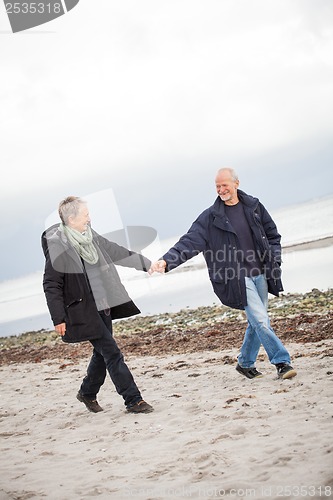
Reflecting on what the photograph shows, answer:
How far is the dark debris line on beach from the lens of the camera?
32.3ft

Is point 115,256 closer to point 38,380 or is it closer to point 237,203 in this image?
A: point 237,203

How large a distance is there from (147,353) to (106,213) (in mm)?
3948

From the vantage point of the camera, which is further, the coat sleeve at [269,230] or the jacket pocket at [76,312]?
the coat sleeve at [269,230]

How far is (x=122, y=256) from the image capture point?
6.27m

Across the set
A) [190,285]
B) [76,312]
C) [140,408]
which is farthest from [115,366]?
[190,285]

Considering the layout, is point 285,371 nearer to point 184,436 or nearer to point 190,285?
point 184,436

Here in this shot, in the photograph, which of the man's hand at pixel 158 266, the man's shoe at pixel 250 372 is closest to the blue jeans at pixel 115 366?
the man's hand at pixel 158 266

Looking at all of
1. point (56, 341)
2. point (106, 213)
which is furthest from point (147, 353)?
point (56, 341)

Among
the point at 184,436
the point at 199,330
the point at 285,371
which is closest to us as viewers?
the point at 184,436

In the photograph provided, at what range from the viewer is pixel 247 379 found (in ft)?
21.5

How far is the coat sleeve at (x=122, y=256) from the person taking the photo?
621 cm

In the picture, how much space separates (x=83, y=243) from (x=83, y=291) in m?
0.50

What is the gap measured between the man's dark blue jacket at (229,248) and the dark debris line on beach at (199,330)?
275 cm

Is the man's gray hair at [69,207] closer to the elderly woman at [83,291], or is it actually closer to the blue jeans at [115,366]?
the elderly woman at [83,291]
